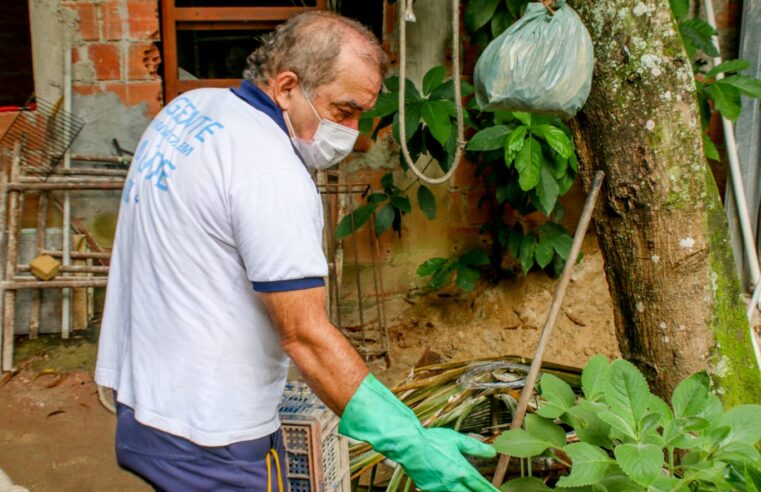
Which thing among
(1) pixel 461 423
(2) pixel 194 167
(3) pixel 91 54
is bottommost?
(1) pixel 461 423

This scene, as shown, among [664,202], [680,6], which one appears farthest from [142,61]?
[664,202]

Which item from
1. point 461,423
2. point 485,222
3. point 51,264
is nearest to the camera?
point 461,423

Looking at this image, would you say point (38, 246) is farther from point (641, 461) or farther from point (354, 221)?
point (641, 461)

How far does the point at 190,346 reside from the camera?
158 cm

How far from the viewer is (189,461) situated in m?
1.61

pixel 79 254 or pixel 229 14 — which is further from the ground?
pixel 229 14

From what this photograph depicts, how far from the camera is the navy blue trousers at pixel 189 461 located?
5.30ft

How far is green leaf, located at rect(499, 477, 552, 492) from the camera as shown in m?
2.03

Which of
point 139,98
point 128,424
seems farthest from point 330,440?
point 139,98

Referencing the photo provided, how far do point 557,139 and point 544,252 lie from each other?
899 millimetres

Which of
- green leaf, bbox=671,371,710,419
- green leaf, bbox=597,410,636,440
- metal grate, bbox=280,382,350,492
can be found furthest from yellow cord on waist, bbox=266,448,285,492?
green leaf, bbox=671,371,710,419

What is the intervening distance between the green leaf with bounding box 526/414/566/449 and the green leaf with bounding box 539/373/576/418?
1.7 inches

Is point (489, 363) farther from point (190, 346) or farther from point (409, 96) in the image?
point (190, 346)

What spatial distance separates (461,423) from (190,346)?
1.37 metres
